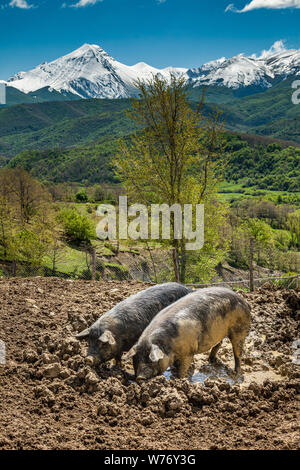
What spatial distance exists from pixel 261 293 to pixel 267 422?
6279mm

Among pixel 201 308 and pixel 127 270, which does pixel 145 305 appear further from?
pixel 127 270

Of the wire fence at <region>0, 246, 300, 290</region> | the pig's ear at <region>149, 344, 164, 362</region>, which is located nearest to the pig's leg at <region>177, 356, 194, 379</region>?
the pig's ear at <region>149, 344, 164, 362</region>

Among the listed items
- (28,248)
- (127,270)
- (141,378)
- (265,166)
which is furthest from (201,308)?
(265,166)

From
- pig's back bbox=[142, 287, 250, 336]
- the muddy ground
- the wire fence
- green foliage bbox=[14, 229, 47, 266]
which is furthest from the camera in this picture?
green foliage bbox=[14, 229, 47, 266]

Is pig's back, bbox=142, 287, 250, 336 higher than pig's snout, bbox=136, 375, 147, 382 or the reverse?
higher

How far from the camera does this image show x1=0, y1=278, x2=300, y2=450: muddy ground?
421 centimetres

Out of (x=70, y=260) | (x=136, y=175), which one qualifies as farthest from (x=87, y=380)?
(x=70, y=260)

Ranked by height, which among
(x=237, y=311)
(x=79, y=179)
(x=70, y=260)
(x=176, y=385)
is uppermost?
(x=79, y=179)

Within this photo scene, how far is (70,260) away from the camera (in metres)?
30.2

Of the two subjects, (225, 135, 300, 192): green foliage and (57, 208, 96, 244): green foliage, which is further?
(225, 135, 300, 192): green foliage

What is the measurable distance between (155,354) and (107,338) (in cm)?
96

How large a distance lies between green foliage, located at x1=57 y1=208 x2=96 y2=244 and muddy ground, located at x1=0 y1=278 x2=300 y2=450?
29238mm

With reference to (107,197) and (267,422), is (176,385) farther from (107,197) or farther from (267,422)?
(107,197)

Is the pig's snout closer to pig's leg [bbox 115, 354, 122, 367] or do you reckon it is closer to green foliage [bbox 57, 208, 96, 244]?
pig's leg [bbox 115, 354, 122, 367]
